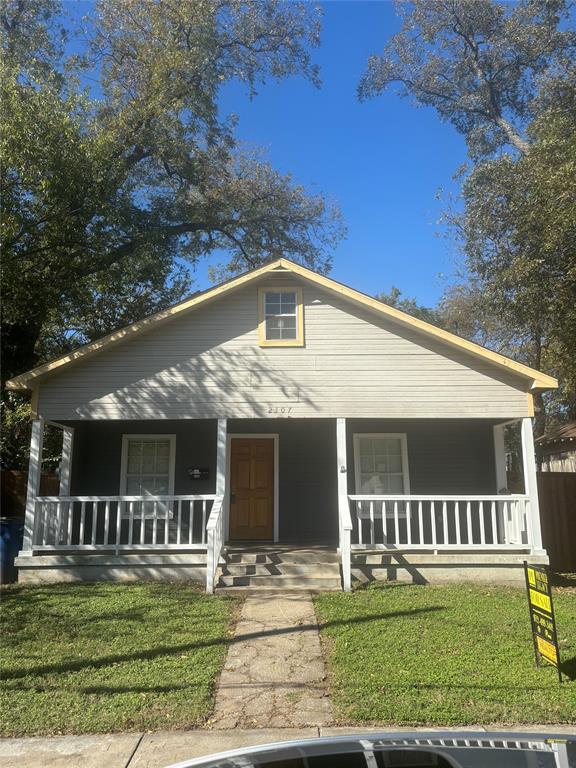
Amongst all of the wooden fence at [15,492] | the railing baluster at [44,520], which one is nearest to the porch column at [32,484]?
the railing baluster at [44,520]

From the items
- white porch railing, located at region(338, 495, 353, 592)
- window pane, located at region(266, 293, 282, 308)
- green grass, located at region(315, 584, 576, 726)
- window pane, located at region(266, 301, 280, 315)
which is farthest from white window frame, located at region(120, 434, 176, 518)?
green grass, located at region(315, 584, 576, 726)

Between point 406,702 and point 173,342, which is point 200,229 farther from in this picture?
point 406,702

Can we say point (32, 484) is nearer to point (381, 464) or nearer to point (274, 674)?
point (274, 674)

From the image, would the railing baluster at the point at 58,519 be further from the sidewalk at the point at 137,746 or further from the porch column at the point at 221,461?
the sidewalk at the point at 137,746

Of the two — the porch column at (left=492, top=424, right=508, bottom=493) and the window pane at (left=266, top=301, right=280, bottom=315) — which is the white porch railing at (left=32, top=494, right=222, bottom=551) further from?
the porch column at (left=492, top=424, right=508, bottom=493)

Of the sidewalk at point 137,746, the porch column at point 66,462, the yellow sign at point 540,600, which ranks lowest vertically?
the sidewalk at point 137,746

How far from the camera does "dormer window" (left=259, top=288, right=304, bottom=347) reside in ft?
34.8

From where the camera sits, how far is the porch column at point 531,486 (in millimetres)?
9641

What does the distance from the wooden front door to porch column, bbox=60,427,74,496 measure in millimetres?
3188

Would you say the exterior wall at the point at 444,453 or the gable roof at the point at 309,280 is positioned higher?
the gable roof at the point at 309,280

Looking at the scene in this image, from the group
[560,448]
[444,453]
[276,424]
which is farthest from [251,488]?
[560,448]

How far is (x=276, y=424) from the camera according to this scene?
1234 cm

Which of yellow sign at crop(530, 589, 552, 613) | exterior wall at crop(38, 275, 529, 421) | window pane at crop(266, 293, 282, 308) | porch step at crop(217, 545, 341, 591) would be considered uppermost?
window pane at crop(266, 293, 282, 308)

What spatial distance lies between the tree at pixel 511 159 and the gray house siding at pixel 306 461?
359 cm
